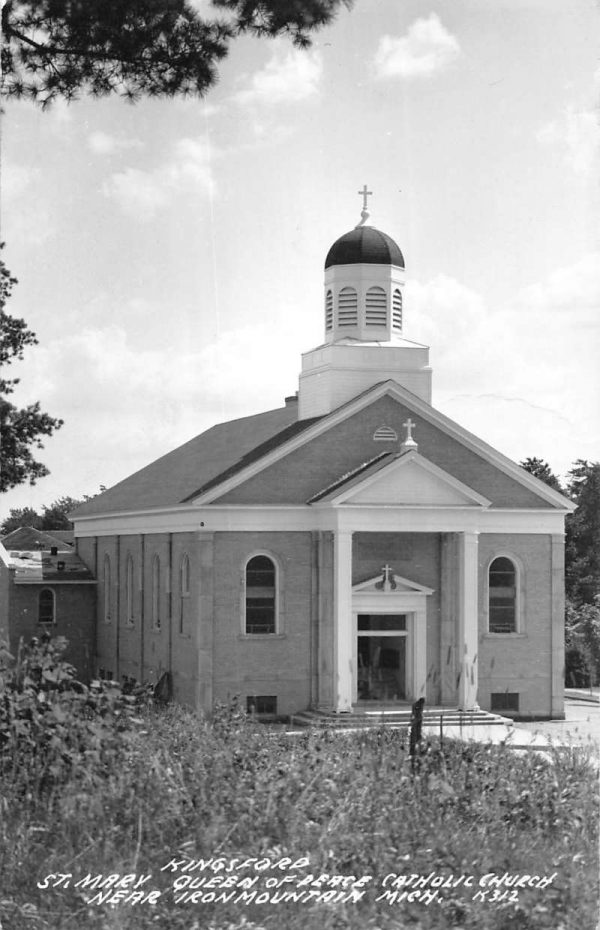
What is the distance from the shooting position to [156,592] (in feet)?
142

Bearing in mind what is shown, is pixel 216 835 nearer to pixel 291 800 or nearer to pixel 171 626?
pixel 291 800

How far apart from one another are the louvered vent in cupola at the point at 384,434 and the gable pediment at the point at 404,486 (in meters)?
1.63

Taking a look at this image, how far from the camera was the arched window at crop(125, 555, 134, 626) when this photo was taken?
4694 centimetres

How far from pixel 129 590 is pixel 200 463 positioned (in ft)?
15.8

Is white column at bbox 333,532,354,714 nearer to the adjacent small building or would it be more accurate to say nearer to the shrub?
the adjacent small building

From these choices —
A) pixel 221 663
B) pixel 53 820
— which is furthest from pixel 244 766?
pixel 221 663

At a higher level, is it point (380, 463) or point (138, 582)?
point (380, 463)

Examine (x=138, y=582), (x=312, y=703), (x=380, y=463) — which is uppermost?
(x=380, y=463)

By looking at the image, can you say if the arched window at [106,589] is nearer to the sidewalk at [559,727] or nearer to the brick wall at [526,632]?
the brick wall at [526,632]

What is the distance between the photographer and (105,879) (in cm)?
1135

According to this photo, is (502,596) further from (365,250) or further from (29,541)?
(29,541)

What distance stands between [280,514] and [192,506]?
7.89ft

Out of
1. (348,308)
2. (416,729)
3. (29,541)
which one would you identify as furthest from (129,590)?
(416,729)

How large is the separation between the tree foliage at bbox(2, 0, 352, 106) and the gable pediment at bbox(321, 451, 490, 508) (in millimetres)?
23452
